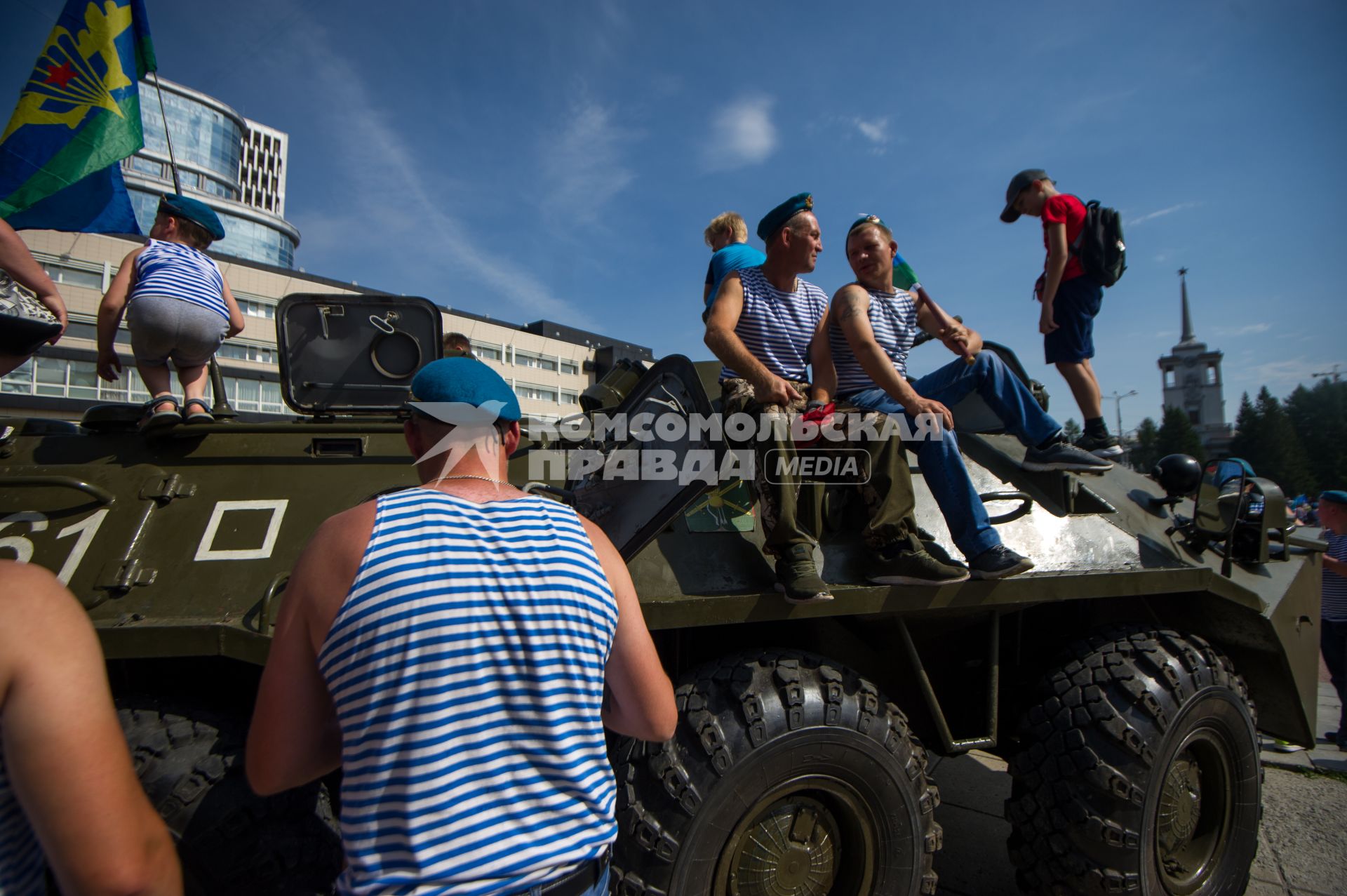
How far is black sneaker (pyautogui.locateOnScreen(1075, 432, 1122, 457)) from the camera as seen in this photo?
409 centimetres

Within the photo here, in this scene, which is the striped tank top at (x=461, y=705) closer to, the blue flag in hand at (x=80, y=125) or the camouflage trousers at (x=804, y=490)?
the camouflage trousers at (x=804, y=490)

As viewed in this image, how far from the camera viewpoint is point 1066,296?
14.8 feet

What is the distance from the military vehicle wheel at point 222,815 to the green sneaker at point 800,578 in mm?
1534

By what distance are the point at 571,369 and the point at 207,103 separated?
4404 centimetres

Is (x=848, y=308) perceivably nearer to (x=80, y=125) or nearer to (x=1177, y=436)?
(x=80, y=125)

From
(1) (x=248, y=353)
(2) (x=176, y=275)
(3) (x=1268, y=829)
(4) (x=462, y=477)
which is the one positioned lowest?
(3) (x=1268, y=829)

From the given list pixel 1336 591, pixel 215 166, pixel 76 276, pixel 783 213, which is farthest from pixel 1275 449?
pixel 215 166

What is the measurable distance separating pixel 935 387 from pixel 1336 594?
581 centimetres

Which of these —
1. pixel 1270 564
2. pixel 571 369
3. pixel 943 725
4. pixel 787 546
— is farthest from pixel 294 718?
pixel 571 369

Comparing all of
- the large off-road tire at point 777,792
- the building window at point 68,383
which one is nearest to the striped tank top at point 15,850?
the large off-road tire at point 777,792

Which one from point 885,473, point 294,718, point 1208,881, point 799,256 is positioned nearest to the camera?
point 294,718

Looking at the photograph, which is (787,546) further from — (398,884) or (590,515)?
(398,884)

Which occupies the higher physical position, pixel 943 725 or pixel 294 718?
pixel 294 718

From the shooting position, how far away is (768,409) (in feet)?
9.03
